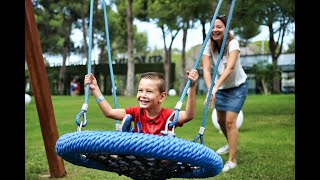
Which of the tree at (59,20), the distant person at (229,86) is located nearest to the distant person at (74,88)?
the tree at (59,20)

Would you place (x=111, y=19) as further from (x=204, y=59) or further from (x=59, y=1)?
(x=204, y=59)

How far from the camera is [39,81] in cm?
309

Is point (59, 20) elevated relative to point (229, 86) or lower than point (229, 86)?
elevated

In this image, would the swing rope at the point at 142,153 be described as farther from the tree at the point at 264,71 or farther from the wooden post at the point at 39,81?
the tree at the point at 264,71

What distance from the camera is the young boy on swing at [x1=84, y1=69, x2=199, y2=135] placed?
6.88ft

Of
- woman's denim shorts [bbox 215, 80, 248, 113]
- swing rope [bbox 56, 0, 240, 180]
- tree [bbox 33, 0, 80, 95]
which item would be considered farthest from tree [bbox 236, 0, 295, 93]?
tree [bbox 33, 0, 80, 95]

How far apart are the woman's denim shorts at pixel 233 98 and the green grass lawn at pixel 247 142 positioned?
45 centimetres

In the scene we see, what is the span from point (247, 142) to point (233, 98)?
1873 millimetres

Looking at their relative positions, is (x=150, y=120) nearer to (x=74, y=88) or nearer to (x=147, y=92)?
(x=147, y=92)

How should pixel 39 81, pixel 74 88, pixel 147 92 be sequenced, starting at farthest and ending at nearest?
pixel 74 88
pixel 39 81
pixel 147 92

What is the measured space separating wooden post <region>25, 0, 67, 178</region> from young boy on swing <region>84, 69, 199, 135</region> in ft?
2.99

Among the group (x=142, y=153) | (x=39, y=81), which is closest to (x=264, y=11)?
(x=39, y=81)

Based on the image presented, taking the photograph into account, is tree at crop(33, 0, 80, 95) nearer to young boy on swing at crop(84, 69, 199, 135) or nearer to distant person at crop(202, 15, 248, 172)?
distant person at crop(202, 15, 248, 172)
